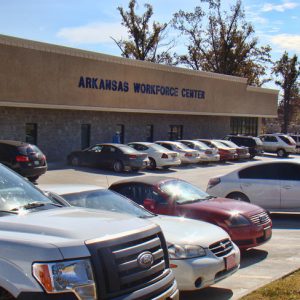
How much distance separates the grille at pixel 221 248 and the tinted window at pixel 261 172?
7.77 metres

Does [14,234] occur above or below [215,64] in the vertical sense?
below

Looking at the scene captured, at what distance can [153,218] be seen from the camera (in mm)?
8156

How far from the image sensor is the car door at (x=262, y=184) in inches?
600

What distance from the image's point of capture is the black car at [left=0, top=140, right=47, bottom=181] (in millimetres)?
20969

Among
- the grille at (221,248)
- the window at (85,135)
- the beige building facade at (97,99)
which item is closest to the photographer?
the grille at (221,248)

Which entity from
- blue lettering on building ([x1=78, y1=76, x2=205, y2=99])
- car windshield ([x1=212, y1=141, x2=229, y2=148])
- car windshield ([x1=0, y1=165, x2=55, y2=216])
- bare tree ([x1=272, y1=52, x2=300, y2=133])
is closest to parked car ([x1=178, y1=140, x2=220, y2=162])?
car windshield ([x1=212, y1=141, x2=229, y2=148])

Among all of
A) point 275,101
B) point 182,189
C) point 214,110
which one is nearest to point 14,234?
point 182,189

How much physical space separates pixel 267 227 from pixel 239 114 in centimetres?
3945

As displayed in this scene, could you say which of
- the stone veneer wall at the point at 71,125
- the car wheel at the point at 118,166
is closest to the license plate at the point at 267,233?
the car wheel at the point at 118,166

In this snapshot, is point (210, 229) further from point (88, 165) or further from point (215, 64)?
point (215, 64)

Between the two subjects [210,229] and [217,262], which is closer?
[217,262]

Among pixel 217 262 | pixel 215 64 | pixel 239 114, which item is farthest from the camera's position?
pixel 215 64

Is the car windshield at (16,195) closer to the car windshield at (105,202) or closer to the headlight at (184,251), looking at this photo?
the headlight at (184,251)

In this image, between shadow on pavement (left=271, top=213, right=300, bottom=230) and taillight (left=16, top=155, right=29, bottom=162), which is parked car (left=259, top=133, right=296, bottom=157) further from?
shadow on pavement (left=271, top=213, right=300, bottom=230)
